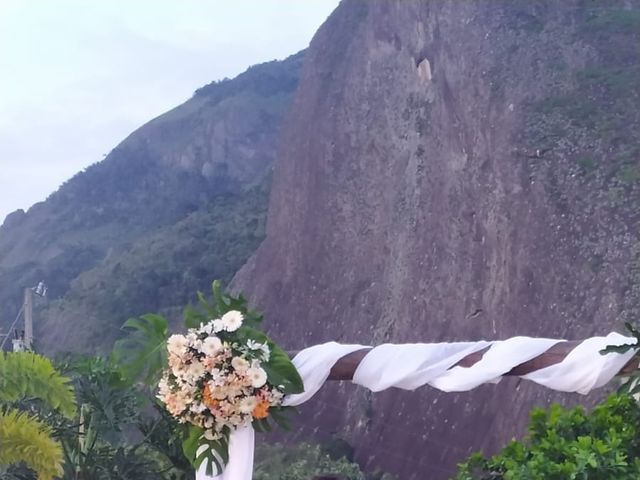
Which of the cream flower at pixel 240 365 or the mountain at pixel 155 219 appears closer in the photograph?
the cream flower at pixel 240 365

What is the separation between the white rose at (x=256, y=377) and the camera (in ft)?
16.1

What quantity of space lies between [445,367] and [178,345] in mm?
1293

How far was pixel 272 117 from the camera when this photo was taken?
198 ft

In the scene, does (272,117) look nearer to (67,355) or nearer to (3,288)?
(3,288)

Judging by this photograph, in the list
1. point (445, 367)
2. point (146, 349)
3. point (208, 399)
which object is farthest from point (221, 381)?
point (445, 367)

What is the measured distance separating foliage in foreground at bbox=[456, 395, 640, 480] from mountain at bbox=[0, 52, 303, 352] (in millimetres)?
34744

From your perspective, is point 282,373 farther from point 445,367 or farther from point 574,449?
point 574,449

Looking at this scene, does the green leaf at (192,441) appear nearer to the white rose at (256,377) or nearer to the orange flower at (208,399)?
the orange flower at (208,399)

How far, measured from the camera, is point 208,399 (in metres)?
4.89

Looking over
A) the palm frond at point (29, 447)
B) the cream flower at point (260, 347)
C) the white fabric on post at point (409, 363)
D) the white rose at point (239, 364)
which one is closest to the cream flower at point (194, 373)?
the white rose at point (239, 364)

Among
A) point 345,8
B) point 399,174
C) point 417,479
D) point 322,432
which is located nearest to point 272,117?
point 345,8

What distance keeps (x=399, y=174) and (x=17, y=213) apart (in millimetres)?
48198

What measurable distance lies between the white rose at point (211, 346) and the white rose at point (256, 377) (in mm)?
190

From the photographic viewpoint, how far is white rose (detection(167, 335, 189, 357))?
16.2ft
